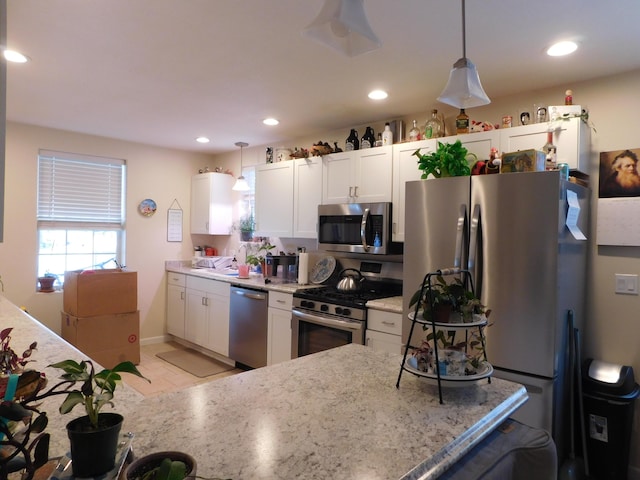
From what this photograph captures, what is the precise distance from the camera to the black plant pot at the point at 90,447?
75 cm

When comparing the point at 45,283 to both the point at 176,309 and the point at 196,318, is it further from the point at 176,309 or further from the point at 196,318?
the point at 196,318

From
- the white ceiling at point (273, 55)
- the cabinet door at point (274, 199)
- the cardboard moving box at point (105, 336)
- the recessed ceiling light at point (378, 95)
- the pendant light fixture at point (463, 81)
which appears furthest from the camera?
the cabinet door at point (274, 199)

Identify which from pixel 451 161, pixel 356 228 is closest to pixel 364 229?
pixel 356 228

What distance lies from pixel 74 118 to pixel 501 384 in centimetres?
413

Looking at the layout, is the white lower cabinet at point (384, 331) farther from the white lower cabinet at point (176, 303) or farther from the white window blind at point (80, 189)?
the white window blind at point (80, 189)

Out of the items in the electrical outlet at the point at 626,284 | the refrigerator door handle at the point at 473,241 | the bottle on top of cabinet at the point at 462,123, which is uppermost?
the bottle on top of cabinet at the point at 462,123

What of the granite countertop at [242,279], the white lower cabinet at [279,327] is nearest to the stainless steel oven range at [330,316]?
the white lower cabinet at [279,327]

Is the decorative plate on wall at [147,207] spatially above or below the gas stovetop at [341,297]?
above

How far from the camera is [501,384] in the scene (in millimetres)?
1330

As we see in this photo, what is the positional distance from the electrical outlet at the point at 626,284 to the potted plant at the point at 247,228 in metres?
3.57

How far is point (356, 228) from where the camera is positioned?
138 inches

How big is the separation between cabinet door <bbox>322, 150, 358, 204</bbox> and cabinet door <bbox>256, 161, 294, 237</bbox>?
474 mm

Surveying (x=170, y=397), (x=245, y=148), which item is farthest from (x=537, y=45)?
(x=245, y=148)

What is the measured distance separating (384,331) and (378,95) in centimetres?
172
